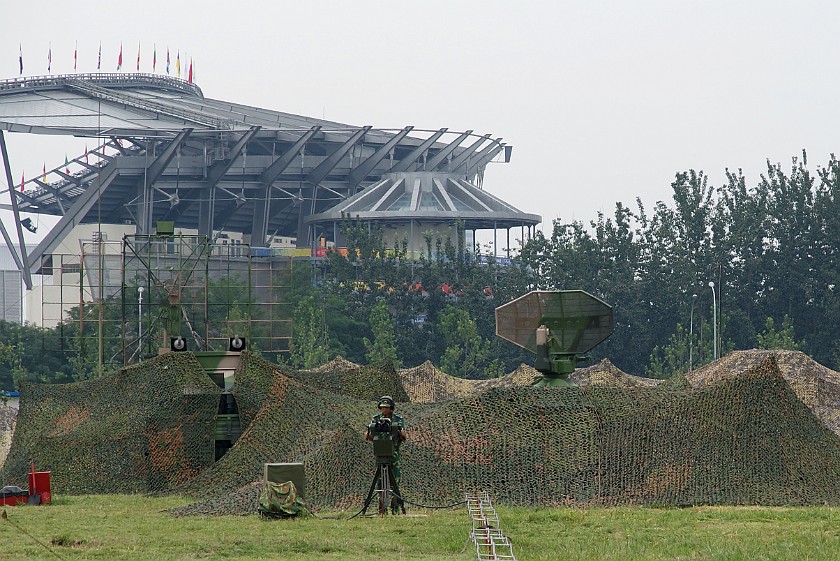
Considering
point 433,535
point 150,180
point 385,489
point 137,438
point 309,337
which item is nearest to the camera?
point 433,535

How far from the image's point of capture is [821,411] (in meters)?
42.0

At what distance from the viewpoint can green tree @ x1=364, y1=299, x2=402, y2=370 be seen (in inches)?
3395

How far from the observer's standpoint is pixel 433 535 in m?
20.5

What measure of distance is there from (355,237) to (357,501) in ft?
256

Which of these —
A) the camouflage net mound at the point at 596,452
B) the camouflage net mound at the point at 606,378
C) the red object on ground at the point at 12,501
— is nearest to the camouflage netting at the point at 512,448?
the camouflage net mound at the point at 596,452

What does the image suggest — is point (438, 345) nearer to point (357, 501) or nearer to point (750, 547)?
point (357, 501)

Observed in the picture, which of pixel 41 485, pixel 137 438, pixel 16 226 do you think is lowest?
pixel 41 485

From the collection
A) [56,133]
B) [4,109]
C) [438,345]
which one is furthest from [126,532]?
[4,109]

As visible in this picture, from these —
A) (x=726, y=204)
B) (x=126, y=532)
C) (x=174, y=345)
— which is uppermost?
(x=726, y=204)

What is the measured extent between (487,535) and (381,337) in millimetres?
69583

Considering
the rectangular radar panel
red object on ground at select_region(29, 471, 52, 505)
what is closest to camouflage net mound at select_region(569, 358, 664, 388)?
the rectangular radar panel

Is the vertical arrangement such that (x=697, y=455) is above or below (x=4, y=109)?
below

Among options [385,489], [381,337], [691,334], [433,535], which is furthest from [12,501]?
[691,334]

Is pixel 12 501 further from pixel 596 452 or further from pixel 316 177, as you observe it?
pixel 316 177
